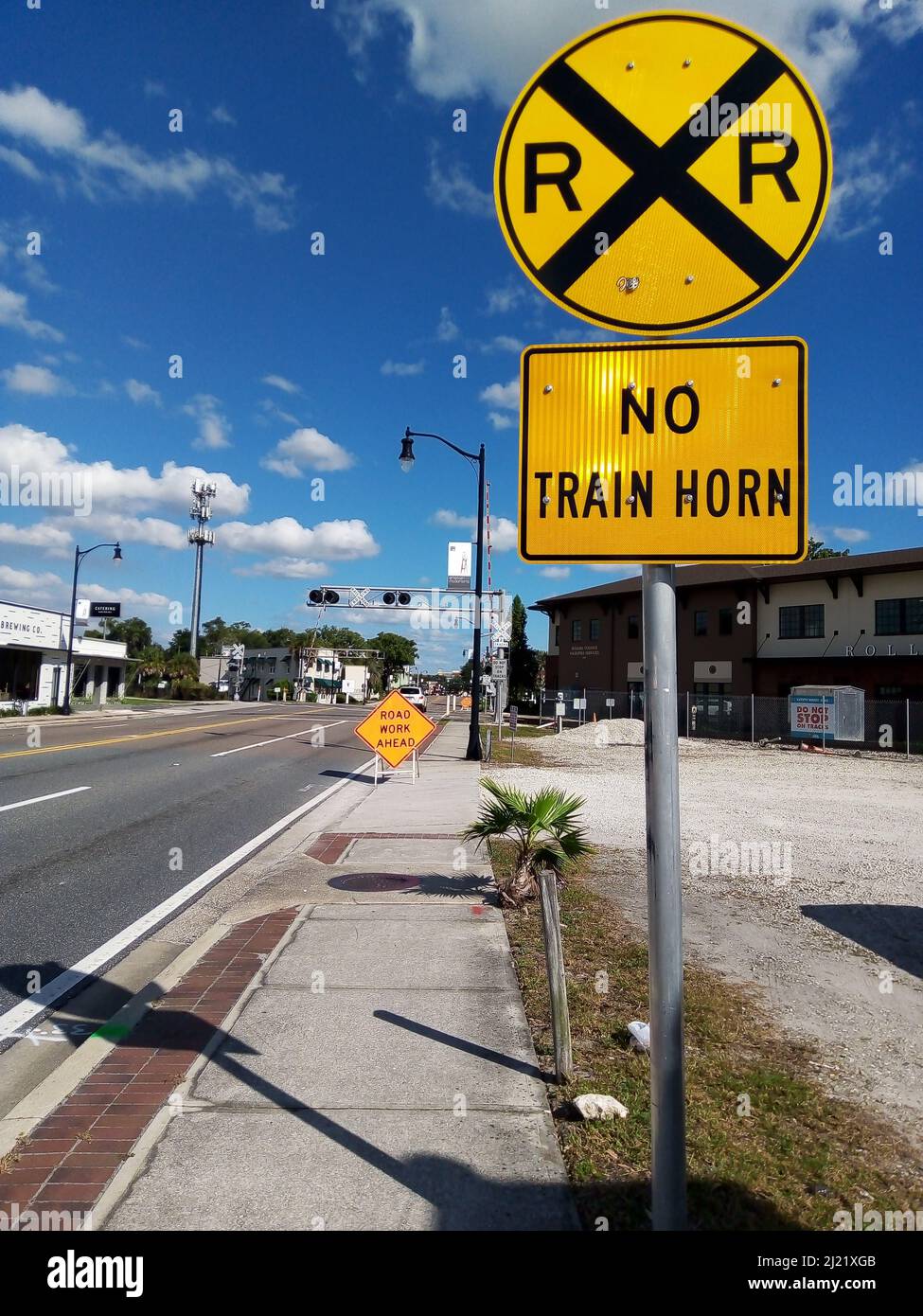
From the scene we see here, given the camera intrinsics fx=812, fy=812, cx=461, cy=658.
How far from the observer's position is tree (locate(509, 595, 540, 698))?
75500 millimetres

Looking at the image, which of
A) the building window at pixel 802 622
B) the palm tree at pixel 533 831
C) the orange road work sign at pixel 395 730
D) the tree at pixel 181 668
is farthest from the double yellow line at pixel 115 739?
the tree at pixel 181 668

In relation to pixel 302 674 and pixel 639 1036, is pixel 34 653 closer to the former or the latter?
pixel 302 674

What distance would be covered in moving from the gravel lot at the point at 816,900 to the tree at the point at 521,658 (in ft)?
187

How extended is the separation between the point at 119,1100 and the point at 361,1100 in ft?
3.61

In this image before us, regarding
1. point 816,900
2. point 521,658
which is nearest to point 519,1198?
point 816,900

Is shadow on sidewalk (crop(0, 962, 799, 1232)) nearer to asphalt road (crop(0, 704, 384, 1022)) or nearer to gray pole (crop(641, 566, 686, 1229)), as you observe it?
gray pole (crop(641, 566, 686, 1229))

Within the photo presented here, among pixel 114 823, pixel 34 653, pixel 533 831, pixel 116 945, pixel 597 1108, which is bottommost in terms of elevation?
pixel 116 945

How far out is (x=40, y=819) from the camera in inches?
417

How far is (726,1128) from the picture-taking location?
3.50 metres

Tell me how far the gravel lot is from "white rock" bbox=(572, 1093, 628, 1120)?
1191 mm

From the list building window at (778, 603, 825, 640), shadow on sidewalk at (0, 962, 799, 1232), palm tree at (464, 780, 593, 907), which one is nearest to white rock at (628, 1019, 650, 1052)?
shadow on sidewalk at (0, 962, 799, 1232)

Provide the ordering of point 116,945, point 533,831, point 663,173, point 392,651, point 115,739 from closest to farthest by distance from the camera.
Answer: point 663,173, point 116,945, point 533,831, point 115,739, point 392,651

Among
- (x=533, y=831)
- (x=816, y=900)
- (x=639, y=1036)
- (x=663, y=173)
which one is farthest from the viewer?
(x=816, y=900)

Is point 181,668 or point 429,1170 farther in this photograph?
point 181,668
